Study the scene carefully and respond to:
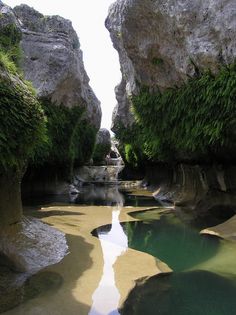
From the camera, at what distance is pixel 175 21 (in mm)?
15188

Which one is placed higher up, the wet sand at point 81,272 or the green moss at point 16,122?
the green moss at point 16,122

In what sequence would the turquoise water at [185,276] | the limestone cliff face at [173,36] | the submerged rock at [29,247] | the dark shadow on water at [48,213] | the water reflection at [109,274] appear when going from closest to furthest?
1. the water reflection at [109,274]
2. the turquoise water at [185,276]
3. the submerged rock at [29,247]
4. the limestone cliff face at [173,36]
5. the dark shadow on water at [48,213]

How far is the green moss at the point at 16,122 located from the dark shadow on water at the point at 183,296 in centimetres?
343

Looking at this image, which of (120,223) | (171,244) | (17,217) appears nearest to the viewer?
(17,217)

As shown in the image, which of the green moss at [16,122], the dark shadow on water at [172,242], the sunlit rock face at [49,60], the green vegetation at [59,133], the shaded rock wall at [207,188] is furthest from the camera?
the sunlit rock face at [49,60]

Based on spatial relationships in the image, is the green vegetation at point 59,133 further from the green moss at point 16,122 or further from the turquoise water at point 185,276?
the green moss at point 16,122

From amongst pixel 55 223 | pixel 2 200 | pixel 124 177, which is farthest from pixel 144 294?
pixel 124 177

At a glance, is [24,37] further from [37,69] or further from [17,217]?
[17,217]

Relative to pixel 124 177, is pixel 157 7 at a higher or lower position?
higher

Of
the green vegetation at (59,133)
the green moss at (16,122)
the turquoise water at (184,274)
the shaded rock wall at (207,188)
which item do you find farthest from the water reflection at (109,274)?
the green vegetation at (59,133)

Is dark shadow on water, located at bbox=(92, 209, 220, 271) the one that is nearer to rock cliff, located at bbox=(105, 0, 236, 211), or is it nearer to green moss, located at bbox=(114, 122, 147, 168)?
rock cliff, located at bbox=(105, 0, 236, 211)

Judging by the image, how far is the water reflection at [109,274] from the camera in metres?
6.20

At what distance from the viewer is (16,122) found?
7.30 m

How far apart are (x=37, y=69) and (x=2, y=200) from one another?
16.9m
